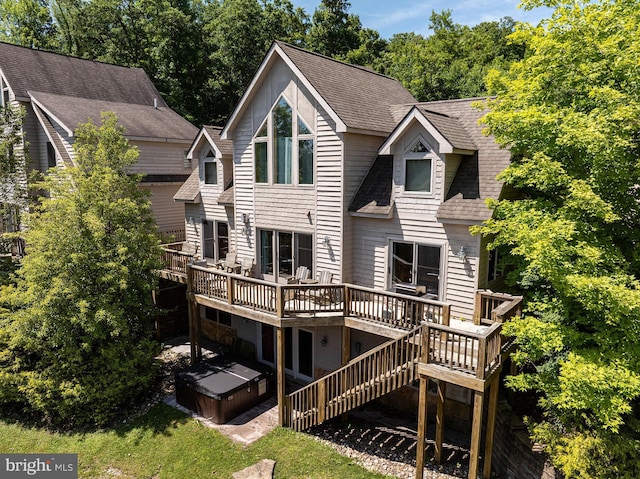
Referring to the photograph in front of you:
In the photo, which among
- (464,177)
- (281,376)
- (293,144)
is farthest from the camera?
(293,144)

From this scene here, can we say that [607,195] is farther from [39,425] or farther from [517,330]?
[39,425]

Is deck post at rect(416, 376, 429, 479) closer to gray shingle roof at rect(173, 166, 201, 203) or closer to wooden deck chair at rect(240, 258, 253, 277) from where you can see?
wooden deck chair at rect(240, 258, 253, 277)

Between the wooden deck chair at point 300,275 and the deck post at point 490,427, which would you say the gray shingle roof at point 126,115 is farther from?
the deck post at point 490,427

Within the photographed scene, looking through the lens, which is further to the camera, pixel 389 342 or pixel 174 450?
pixel 174 450

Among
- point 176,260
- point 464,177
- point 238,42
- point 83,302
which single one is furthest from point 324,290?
point 238,42

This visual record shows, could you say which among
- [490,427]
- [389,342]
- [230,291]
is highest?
[230,291]

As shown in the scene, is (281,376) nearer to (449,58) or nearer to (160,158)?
(160,158)

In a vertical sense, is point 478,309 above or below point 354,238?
below

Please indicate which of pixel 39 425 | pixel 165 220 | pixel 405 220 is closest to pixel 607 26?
pixel 405 220
